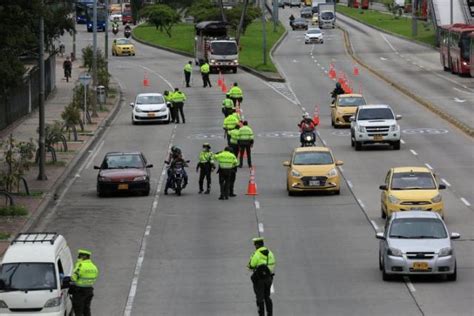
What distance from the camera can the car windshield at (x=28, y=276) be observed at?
23.8 m

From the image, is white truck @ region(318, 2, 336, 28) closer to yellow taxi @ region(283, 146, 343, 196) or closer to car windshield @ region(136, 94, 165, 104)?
car windshield @ region(136, 94, 165, 104)

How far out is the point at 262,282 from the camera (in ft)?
82.4

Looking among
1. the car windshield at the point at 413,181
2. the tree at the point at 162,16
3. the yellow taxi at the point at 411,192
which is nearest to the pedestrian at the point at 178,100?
the yellow taxi at the point at 411,192

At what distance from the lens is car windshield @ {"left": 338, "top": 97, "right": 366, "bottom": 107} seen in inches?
2360

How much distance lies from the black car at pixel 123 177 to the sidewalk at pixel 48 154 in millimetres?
1703

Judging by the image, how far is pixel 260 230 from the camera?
36.0 metres

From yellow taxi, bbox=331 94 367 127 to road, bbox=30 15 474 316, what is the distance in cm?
64

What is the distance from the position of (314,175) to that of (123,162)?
6.08 meters

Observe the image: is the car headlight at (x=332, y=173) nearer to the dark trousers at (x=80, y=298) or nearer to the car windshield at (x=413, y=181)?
the car windshield at (x=413, y=181)

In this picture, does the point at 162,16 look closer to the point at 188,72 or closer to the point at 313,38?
the point at 313,38

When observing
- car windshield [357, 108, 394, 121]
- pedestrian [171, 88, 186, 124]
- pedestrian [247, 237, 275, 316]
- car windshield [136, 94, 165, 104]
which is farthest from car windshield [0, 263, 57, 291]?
car windshield [136, 94, 165, 104]

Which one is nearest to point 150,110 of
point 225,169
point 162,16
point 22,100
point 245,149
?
point 22,100

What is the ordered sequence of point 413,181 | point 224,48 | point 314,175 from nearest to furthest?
point 413,181
point 314,175
point 224,48

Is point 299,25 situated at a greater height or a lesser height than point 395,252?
lesser
